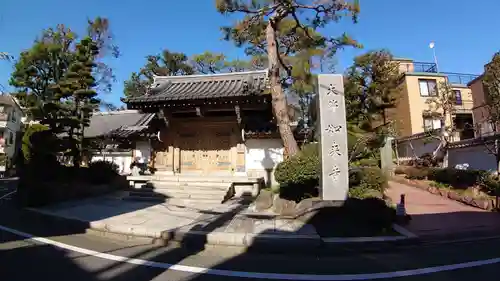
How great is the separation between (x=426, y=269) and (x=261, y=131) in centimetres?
1019

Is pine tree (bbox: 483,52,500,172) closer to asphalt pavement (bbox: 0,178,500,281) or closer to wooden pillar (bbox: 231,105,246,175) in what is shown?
asphalt pavement (bbox: 0,178,500,281)

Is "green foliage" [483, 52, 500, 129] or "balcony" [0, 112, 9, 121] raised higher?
"balcony" [0, 112, 9, 121]

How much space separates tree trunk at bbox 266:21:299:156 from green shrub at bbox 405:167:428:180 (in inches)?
388

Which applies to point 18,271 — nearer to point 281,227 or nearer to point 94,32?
point 281,227

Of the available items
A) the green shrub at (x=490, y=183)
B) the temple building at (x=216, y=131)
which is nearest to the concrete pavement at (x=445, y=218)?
the green shrub at (x=490, y=183)

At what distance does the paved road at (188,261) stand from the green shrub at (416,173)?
10.1 metres

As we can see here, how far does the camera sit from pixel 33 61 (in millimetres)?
27656

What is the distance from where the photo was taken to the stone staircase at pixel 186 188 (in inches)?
487

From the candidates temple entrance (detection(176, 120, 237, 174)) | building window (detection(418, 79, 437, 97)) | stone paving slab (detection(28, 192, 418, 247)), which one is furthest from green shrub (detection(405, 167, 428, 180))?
building window (detection(418, 79, 437, 97))

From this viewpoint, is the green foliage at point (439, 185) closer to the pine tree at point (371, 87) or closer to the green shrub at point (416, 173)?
the green shrub at point (416, 173)

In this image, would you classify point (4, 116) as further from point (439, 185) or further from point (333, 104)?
point (439, 185)

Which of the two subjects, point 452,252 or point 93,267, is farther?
point 452,252

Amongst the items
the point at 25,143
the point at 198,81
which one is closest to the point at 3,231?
the point at 25,143

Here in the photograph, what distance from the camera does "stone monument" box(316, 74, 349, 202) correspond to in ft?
27.4
